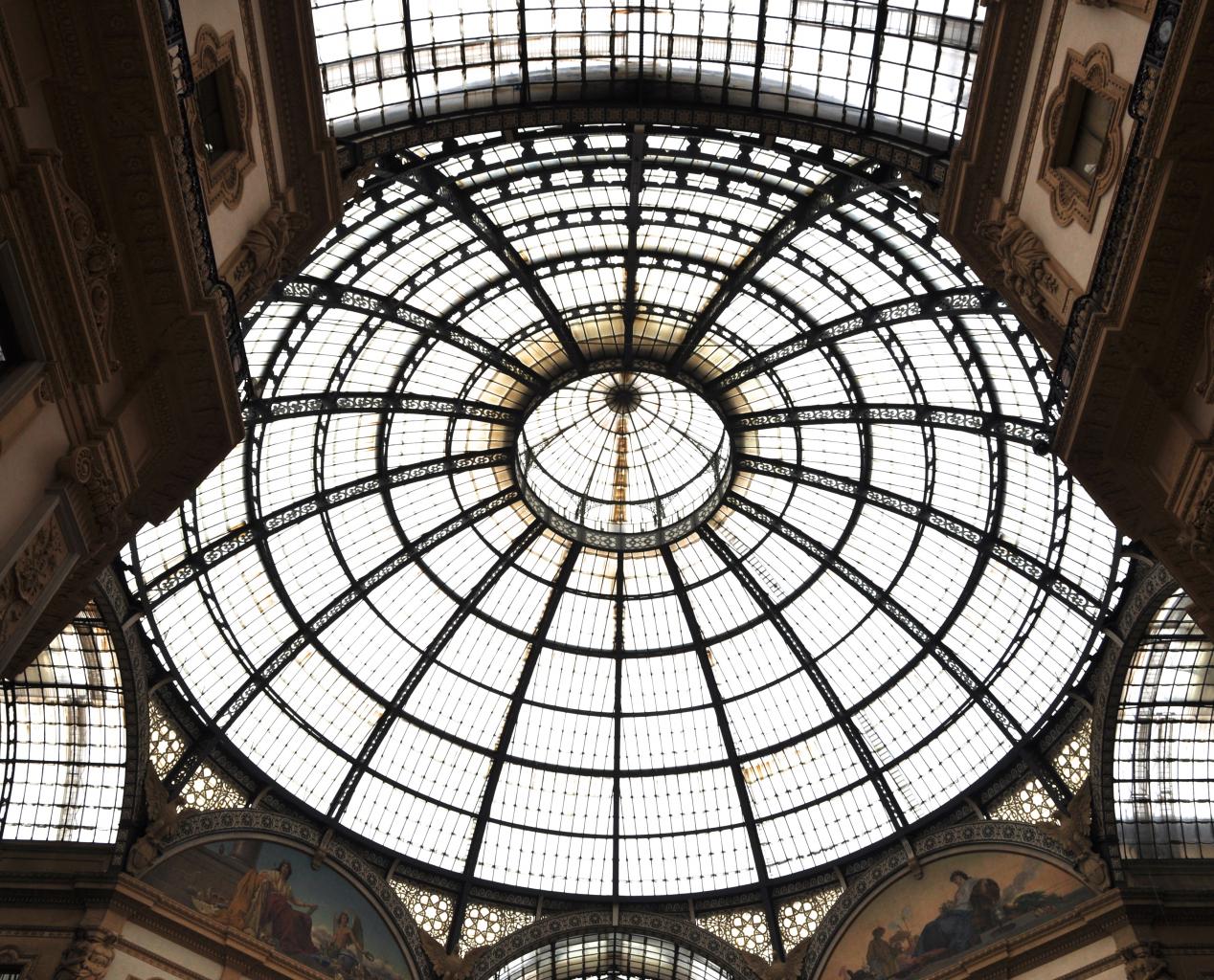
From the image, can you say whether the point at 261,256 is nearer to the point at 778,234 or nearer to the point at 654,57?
the point at 654,57

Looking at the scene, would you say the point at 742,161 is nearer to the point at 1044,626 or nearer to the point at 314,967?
the point at 1044,626

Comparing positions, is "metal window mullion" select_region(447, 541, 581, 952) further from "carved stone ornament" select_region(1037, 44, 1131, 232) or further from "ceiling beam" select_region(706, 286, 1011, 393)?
"carved stone ornament" select_region(1037, 44, 1131, 232)

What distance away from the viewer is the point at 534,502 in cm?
3025

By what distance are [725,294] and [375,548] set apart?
12.1 m

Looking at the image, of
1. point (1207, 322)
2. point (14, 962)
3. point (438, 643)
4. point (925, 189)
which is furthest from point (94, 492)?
point (438, 643)

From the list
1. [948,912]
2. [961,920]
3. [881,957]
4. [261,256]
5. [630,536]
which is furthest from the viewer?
[630,536]

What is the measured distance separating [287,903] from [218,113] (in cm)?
1901

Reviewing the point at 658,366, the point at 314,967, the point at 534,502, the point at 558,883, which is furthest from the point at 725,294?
the point at 314,967

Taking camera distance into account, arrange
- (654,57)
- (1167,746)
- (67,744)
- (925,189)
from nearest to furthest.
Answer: (925,189) → (654,57) → (67,744) → (1167,746)

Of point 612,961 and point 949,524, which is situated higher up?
point 949,524

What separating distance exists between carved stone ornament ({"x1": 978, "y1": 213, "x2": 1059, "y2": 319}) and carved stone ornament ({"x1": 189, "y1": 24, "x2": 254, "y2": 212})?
10636 mm

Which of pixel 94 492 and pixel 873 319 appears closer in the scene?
pixel 94 492

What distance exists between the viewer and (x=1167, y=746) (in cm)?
2461

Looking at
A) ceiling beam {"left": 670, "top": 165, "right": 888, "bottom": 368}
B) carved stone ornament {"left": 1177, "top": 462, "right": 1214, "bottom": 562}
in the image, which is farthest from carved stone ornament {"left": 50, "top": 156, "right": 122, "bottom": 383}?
carved stone ornament {"left": 1177, "top": 462, "right": 1214, "bottom": 562}
